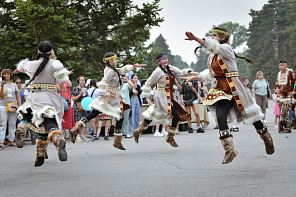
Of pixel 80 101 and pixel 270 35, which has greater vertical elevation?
pixel 270 35

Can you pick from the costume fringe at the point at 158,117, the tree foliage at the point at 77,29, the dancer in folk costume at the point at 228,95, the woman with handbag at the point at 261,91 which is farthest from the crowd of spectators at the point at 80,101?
the tree foliage at the point at 77,29

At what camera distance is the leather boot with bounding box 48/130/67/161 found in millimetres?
5551

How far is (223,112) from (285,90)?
22.5 ft

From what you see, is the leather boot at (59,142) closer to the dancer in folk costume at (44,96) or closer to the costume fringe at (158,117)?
the dancer in folk costume at (44,96)

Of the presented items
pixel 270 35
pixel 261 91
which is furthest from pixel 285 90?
pixel 270 35

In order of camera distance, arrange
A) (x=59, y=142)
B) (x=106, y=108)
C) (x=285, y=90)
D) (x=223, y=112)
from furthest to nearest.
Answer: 1. (x=285, y=90)
2. (x=106, y=108)
3. (x=223, y=112)
4. (x=59, y=142)

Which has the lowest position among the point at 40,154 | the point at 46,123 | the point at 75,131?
the point at 40,154

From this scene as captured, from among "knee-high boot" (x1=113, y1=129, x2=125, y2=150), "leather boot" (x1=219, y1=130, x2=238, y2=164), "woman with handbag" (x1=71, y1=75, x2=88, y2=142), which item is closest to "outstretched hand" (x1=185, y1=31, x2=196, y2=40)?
"leather boot" (x1=219, y1=130, x2=238, y2=164)

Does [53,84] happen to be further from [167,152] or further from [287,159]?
[287,159]

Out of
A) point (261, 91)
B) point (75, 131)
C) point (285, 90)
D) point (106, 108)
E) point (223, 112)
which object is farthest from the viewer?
point (261, 91)

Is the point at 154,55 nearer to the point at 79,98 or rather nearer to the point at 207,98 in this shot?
the point at 79,98

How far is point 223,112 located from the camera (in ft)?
19.1

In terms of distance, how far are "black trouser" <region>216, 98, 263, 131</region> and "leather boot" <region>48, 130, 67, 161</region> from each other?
225 centimetres

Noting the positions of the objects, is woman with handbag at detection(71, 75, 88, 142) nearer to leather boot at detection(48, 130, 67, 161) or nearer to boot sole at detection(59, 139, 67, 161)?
leather boot at detection(48, 130, 67, 161)
